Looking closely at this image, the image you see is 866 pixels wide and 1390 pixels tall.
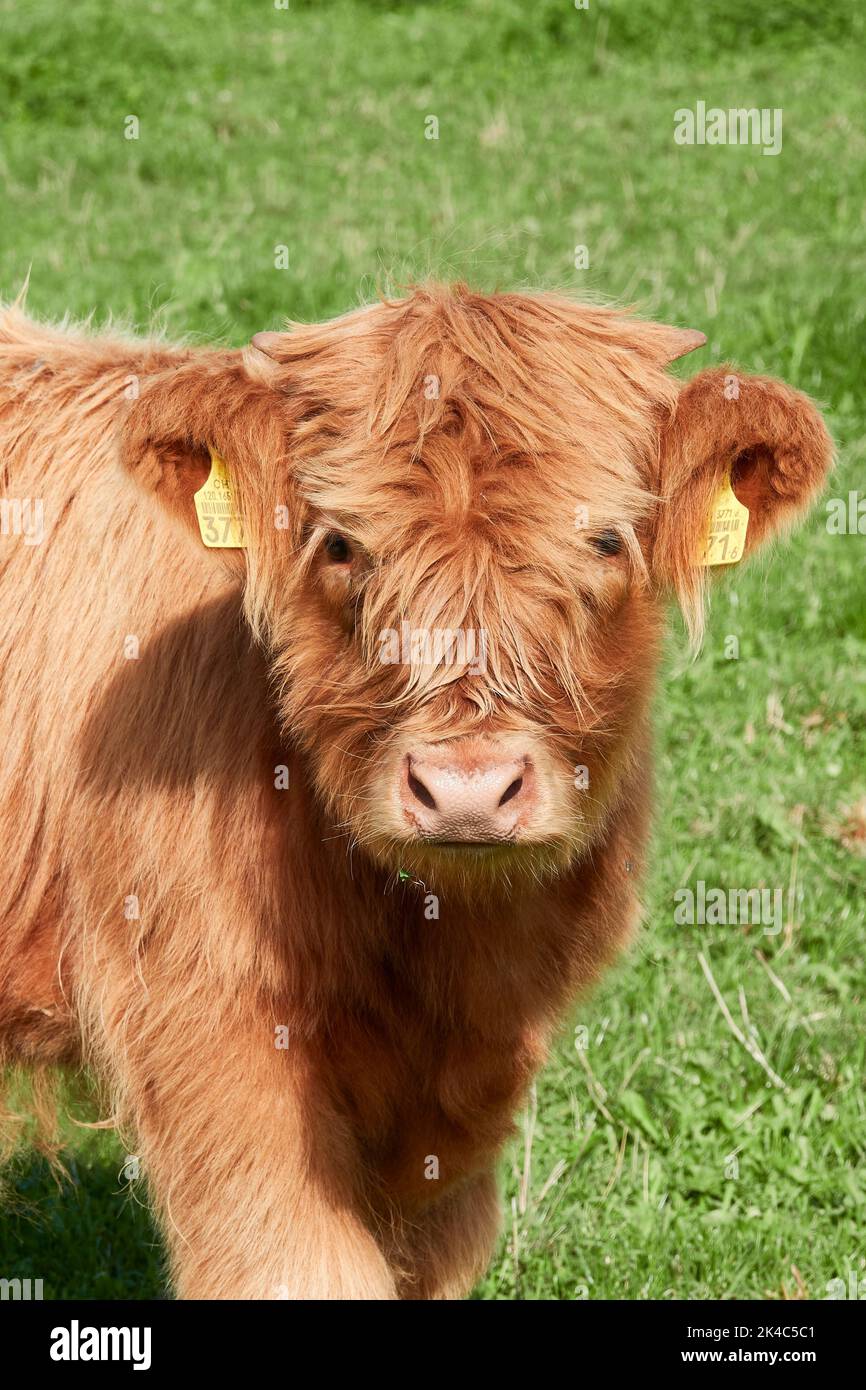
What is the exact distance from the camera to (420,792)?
2807 mm

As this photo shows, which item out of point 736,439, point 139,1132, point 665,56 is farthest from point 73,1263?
point 665,56

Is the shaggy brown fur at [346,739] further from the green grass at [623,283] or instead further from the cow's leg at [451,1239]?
the green grass at [623,283]

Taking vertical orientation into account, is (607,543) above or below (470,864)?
above

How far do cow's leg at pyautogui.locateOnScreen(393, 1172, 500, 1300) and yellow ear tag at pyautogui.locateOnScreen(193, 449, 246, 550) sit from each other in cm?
172

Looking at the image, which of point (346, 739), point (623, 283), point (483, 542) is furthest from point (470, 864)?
point (623, 283)

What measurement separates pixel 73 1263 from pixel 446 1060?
1.77m

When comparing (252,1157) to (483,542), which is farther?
(252,1157)

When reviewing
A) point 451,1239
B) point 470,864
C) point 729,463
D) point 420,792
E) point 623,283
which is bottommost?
point 451,1239

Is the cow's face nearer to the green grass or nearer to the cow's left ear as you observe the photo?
the cow's left ear

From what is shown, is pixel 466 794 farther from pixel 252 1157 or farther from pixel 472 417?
pixel 252 1157

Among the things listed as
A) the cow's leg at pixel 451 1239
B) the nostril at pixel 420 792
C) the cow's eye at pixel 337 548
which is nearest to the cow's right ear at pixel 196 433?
the cow's eye at pixel 337 548

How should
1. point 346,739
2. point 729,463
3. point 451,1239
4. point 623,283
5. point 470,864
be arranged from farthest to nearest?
1. point 623,283
2. point 451,1239
3. point 729,463
4. point 346,739
5. point 470,864

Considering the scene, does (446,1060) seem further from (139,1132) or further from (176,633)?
(176,633)

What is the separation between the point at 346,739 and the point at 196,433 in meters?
0.62
